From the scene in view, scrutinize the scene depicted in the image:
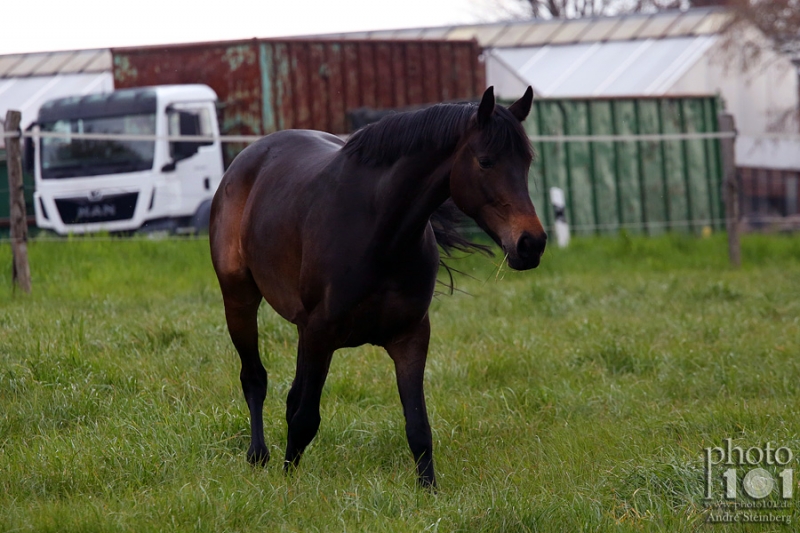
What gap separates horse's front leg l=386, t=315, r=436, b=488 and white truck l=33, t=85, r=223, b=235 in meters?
9.04

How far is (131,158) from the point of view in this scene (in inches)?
519

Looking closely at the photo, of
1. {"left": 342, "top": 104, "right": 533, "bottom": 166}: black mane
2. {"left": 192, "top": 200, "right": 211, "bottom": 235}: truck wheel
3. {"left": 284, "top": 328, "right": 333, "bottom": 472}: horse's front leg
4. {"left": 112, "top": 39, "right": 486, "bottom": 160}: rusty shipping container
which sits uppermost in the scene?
{"left": 112, "top": 39, "right": 486, "bottom": 160}: rusty shipping container

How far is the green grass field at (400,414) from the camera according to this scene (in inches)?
138

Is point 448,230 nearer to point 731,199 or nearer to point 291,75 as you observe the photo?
point 731,199

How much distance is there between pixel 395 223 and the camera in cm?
389

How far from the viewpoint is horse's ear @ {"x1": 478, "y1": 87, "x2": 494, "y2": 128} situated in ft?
11.5

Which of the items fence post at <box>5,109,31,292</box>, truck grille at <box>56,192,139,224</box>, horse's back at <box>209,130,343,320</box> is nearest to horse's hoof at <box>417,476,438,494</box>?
horse's back at <box>209,130,343,320</box>

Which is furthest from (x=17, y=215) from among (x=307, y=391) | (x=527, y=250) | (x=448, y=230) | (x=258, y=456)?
(x=527, y=250)

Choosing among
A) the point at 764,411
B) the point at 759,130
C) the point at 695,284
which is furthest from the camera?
the point at 759,130

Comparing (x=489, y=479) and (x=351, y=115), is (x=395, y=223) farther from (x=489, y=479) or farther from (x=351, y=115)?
(x=351, y=115)

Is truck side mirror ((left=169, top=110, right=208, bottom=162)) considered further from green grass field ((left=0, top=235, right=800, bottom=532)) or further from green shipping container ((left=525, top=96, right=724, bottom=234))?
green shipping container ((left=525, top=96, right=724, bottom=234))

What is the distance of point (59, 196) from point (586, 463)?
10.2 meters

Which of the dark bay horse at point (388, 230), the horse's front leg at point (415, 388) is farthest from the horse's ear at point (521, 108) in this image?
the horse's front leg at point (415, 388)

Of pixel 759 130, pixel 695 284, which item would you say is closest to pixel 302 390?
pixel 695 284
